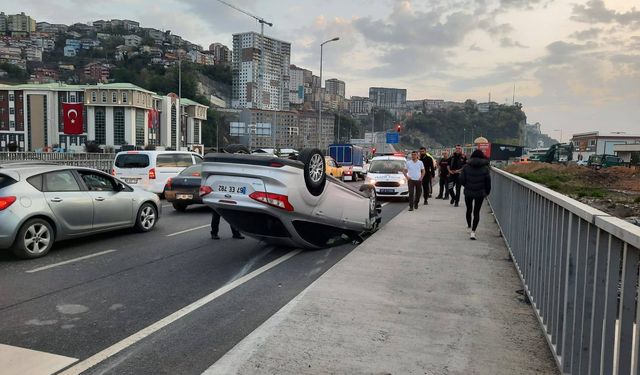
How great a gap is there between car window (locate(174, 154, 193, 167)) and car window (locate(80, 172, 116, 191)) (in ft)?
25.9

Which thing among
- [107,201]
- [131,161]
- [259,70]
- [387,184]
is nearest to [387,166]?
[387,184]

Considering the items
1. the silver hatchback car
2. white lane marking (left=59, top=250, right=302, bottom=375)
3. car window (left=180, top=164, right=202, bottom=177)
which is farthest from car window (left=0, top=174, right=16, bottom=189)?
car window (left=180, top=164, right=202, bottom=177)

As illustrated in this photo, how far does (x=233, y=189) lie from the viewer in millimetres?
7254

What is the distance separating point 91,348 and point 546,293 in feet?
13.4

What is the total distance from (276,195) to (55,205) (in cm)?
375

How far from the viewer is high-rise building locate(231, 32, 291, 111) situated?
157 metres

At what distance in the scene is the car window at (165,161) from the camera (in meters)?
16.9

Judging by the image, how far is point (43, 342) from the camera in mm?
4332

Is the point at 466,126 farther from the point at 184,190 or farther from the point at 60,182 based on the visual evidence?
the point at 60,182

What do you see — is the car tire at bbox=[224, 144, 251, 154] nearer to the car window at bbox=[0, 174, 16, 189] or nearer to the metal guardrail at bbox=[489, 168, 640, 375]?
the car window at bbox=[0, 174, 16, 189]

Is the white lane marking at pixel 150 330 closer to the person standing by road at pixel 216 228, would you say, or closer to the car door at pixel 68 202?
the person standing by road at pixel 216 228

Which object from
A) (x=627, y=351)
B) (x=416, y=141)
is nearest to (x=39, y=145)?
(x=416, y=141)

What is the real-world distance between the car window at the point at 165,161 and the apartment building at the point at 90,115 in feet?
310

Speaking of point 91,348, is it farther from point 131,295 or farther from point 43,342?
point 131,295
